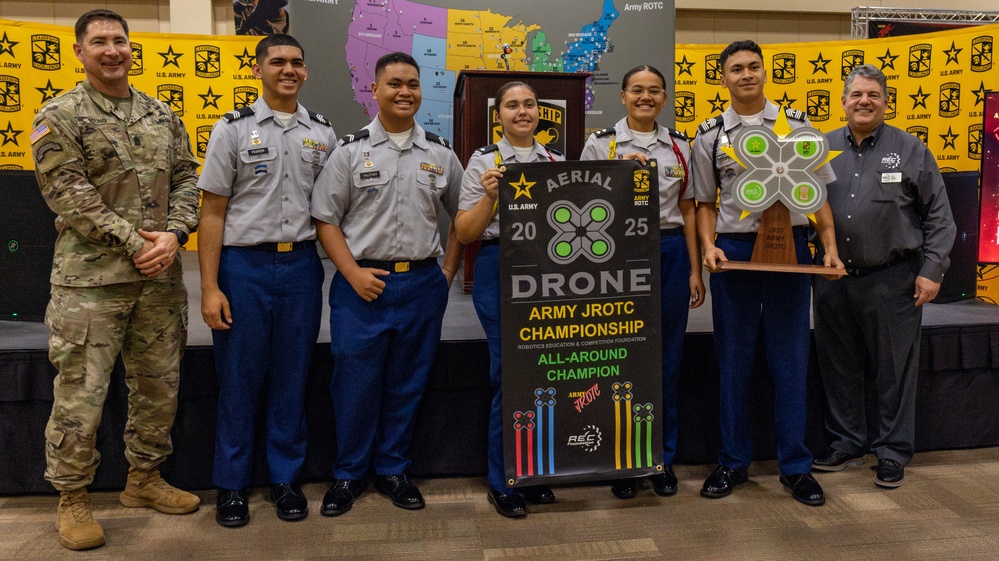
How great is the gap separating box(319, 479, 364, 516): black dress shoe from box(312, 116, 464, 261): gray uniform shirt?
813 mm

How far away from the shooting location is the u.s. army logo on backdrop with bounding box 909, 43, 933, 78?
18.8ft

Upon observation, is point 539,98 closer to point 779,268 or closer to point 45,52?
point 779,268

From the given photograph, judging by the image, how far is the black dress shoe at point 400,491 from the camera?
2.59 meters

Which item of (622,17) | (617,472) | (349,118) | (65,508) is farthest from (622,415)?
(622,17)

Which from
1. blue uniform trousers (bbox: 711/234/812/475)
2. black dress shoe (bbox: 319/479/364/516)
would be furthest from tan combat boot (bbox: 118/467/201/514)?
blue uniform trousers (bbox: 711/234/812/475)

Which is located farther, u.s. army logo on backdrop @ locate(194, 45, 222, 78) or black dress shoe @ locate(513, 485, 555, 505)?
u.s. army logo on backdrop @ locate(194, 45, 222, 78)

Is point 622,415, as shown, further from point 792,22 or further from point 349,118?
point 792,22

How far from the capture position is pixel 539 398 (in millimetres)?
2502

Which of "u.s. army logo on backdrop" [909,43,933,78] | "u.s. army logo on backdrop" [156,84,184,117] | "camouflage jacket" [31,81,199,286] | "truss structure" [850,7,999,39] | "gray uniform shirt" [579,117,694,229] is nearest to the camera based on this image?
"camouflage jacket" [31,81,199,286]

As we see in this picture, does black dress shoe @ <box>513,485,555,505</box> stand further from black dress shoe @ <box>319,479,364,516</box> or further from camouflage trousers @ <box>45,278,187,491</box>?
camouflage trousers @ <box>45,278,187,491</box>

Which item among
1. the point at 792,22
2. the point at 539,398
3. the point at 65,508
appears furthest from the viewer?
the point at 792,22

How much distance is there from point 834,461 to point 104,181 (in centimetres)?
285

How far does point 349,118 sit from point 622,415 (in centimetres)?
371

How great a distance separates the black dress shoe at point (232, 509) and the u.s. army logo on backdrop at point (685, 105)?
5.13m
